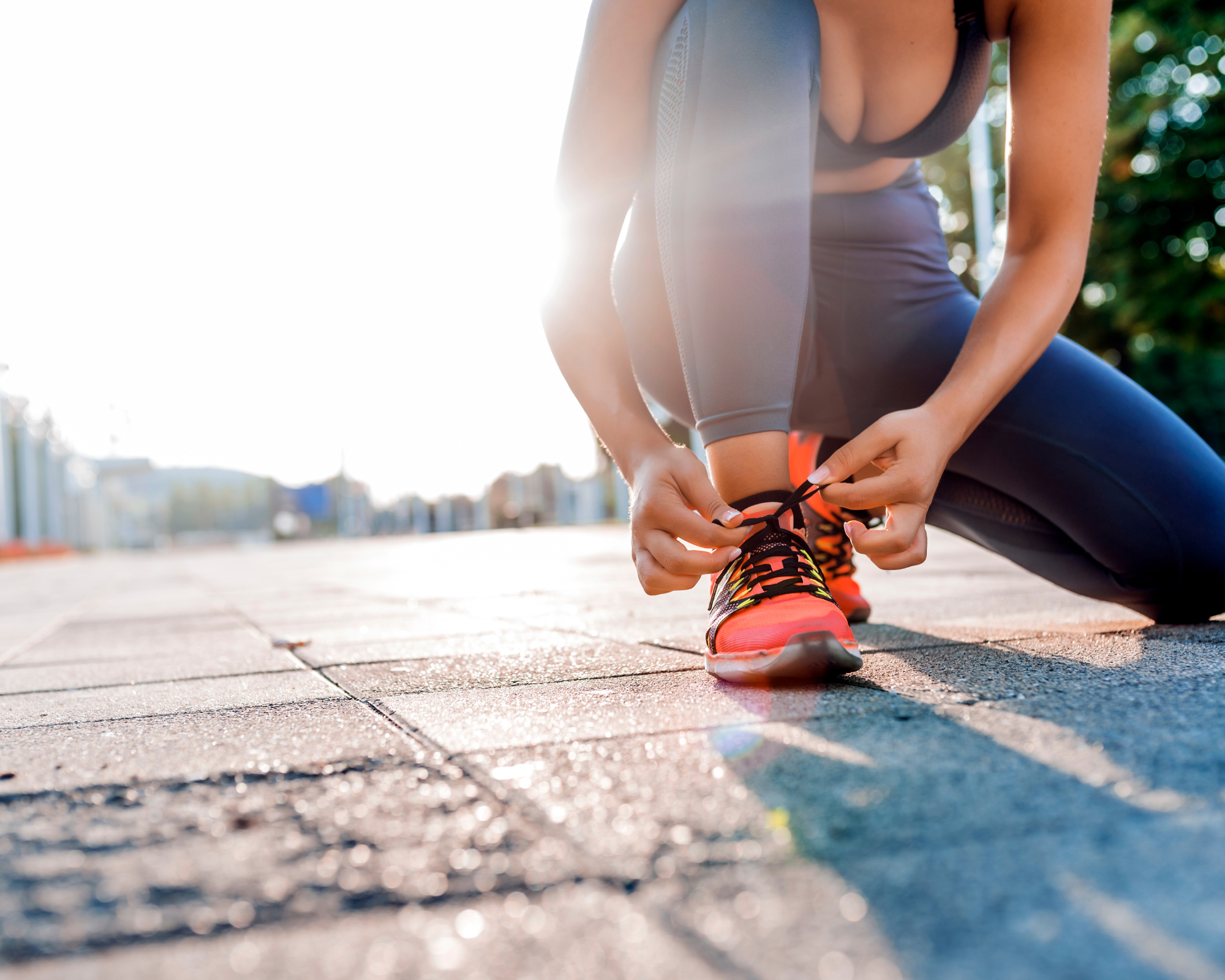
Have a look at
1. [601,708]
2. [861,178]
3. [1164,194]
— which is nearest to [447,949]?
[601,708]

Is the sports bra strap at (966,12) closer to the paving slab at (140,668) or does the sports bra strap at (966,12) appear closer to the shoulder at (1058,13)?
the shoulder at (1058,13)

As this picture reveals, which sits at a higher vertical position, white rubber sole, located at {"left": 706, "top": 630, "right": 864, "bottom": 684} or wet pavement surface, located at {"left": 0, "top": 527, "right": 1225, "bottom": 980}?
white rubber sole, located at {"left": 706, "top": 630, "right": 864, "bottom": 684}

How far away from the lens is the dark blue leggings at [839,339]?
1304mm

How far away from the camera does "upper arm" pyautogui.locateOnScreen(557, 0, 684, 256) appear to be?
1.47m

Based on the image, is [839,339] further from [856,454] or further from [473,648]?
[473,648]

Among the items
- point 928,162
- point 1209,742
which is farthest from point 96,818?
point 928,162

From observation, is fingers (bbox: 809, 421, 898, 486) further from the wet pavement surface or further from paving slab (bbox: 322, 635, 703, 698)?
paving slab (bbox: 322, 635, 703, 698)

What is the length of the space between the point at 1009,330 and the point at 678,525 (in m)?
0.60

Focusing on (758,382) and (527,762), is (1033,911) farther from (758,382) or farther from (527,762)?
(758,382)

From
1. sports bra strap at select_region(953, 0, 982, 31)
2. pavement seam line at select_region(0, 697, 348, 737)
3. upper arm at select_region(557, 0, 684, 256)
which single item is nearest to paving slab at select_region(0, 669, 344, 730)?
pavement seam line at select_region(0, 697, 348, 737)

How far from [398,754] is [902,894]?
517 millimetres

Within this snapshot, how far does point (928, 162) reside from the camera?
53.0ft

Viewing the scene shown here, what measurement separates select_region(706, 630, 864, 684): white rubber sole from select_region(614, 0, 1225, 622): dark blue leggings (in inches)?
11.7

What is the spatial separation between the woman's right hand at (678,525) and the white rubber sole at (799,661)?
4.7 inches
